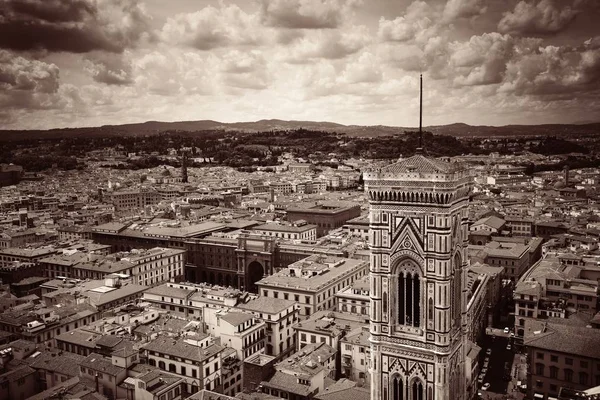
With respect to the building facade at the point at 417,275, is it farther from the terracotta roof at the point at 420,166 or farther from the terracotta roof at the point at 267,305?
the terracotta roof at the point at 267,305

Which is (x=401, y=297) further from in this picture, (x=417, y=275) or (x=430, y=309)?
(x=430, y=309)

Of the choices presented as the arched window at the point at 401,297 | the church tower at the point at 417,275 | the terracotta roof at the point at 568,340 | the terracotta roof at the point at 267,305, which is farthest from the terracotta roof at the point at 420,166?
the terracotta roof at the point at 267,305

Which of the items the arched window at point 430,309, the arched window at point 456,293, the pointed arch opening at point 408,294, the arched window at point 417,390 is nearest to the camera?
the arched window at point 430,309

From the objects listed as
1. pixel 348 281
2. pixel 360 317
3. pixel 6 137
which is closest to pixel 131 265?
pixel 348 281

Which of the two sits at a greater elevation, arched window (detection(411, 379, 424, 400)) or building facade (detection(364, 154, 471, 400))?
building facade (detection(364, 154, 471, 400))

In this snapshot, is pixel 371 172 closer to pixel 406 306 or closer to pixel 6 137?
pixel 406 306

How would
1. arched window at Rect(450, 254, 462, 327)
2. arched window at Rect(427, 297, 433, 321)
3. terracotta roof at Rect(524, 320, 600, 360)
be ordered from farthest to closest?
terracotta roof at Rect(524, 320, 600, 360), arched window at Rect(450, 254, 462, 327), arched window at Rect(427, 297, 433, 321)

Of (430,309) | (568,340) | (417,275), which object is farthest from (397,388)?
(568,340)

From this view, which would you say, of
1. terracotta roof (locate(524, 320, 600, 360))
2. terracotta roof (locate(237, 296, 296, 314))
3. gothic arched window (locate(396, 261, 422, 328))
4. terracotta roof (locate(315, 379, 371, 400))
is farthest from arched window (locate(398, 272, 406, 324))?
terracotta roof (locate(237, 296, 296, 314))

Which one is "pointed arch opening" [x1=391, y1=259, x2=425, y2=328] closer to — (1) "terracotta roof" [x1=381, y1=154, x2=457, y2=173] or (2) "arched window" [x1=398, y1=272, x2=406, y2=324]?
(2) "arched window" [x1=398, y1=272, x2=406, y2=324]
